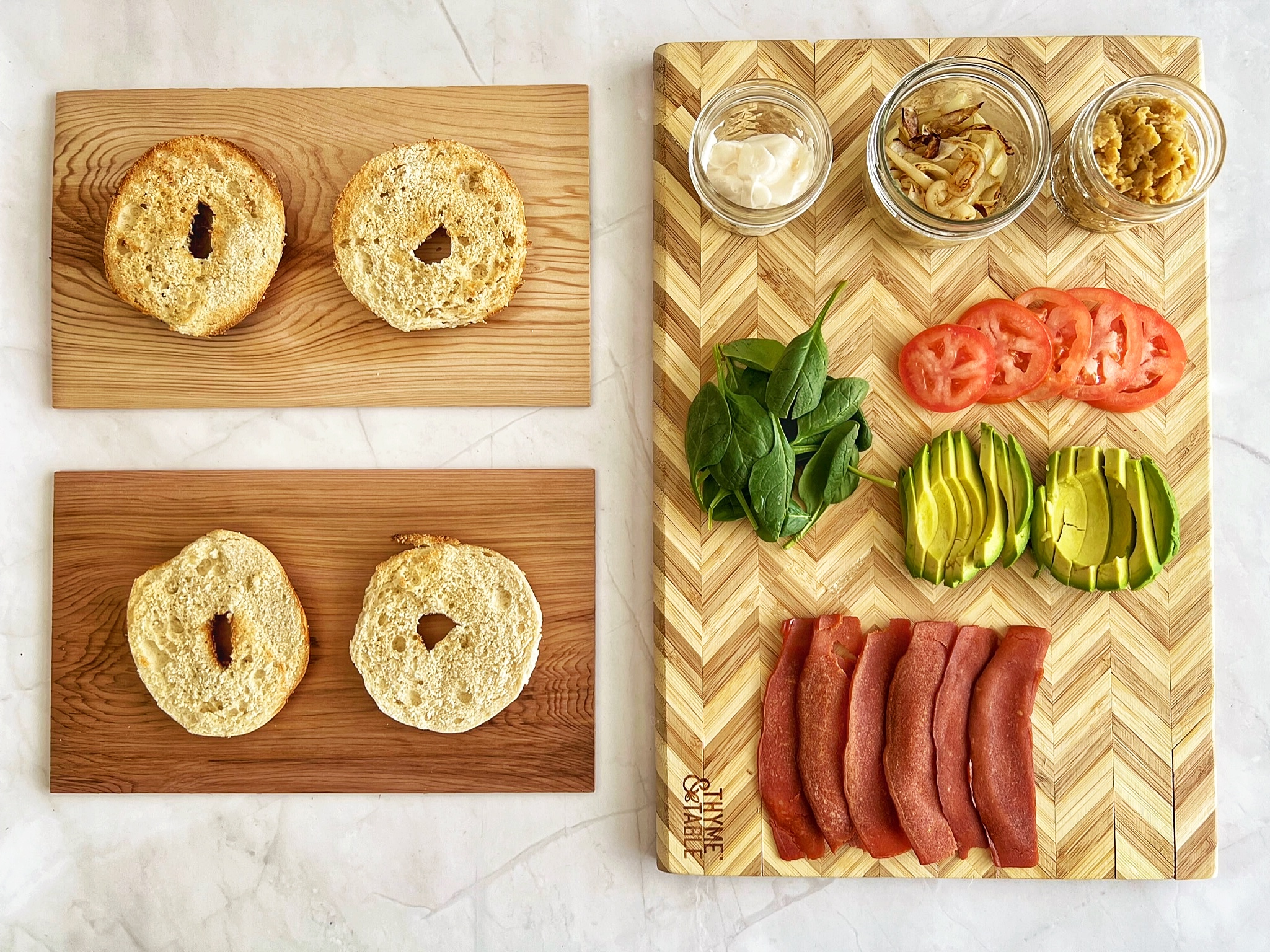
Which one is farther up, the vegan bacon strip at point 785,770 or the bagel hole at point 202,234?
the bagel hole at point 202,234

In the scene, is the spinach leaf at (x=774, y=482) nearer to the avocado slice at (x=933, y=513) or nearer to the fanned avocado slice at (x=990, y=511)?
the avocado slice at (x=933, y=513)

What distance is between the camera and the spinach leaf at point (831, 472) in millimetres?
1628

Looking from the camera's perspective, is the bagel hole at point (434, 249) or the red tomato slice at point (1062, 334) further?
the bagel hole at point (434, 249)

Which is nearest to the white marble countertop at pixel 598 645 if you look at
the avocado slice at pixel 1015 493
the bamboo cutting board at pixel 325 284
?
the bamboo cutting board at pixel 325 284

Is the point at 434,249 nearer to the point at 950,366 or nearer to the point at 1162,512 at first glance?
the point at 950,366

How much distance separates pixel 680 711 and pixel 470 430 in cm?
76

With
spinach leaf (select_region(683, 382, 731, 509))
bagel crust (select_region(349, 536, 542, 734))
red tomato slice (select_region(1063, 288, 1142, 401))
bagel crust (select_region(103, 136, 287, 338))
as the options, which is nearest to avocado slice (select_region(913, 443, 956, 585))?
red tomato slice (select_region(1063, 288, 1142, 401))

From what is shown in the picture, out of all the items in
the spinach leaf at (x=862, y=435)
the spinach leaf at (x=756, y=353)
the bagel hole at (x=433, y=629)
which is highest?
the spinach leaf at (x=756, y=353)

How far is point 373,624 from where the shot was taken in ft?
5.67

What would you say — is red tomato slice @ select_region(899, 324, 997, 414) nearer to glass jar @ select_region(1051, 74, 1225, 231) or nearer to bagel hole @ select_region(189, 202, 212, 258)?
glass jar @ select_region(1051, 74, 1225, 231)

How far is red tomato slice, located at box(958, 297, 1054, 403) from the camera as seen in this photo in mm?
1646

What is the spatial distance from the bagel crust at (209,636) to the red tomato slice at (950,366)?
4.58 ft

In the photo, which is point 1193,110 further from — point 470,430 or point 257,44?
point 257,44

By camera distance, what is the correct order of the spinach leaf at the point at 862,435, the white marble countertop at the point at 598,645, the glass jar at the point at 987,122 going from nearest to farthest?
1. the glass jar at the point at 987,122
2. the spinach leaf at the point at 862,435
3. the white marble countertop at the point at 598,645
